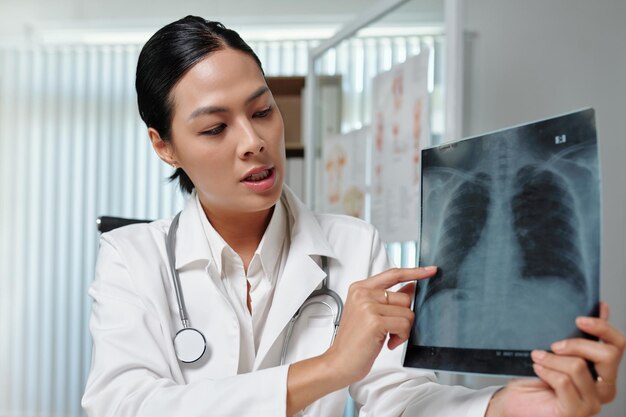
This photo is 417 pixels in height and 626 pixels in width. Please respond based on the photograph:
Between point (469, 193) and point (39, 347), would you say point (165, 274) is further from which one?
point (39, 347)

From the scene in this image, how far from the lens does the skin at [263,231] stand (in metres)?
0.76

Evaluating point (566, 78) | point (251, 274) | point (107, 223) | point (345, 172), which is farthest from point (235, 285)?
point (345, 172)

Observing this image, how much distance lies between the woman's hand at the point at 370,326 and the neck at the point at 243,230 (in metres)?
0.42

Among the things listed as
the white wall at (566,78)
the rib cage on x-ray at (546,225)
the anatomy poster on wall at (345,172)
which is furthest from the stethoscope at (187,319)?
the anatomy poster on wall at (345,172)

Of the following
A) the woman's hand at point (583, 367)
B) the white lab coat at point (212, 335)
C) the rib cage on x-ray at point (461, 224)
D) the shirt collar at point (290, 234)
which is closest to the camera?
the woman's hand at point (583, 367)

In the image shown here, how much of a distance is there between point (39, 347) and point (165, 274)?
3973mm

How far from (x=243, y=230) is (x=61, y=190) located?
153 inches

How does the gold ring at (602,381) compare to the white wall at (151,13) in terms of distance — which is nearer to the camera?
the gold ring at (602,381)

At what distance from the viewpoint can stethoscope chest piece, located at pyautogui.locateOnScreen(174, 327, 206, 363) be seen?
119cm

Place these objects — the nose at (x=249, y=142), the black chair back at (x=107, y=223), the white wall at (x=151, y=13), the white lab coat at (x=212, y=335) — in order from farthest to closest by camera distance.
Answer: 1. the white wall at (x=151, y=13)
2. the black chair back at (x=107, y=223)
3. the nose at (x=249, y=142)
4. the white lab coat at (x=212, y=335)

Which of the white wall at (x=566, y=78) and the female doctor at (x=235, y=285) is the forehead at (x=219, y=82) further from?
the white wall at (x=566, y=78)

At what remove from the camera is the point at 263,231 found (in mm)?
1393

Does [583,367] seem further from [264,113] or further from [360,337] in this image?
[264,113]

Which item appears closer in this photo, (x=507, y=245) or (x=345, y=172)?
(x=507, y=245)
